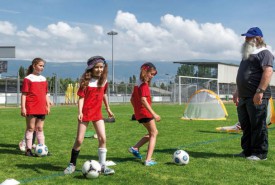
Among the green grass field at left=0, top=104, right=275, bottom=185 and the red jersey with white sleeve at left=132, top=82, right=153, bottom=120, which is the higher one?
the red jersey with white sleeve at left=132, top=82, right=153, bottom=120

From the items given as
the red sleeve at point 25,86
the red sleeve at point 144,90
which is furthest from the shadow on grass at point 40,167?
the red sleeve at point 144,90

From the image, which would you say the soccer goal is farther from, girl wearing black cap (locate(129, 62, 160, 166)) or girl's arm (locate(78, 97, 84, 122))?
girl's arm (locate(78, 97, 84, 122))

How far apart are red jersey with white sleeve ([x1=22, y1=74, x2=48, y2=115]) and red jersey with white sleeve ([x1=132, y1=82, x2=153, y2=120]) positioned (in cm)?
206

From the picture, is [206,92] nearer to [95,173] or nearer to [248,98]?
[248,98]

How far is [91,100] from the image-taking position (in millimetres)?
5926

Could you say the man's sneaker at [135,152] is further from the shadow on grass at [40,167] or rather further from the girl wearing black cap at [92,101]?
the shadow on grass at [40,167]

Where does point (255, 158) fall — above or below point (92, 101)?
below

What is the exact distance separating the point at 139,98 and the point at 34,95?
2.29 m

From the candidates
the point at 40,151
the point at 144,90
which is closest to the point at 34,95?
the point at 40,151

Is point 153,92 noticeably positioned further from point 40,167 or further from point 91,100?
point 91,100

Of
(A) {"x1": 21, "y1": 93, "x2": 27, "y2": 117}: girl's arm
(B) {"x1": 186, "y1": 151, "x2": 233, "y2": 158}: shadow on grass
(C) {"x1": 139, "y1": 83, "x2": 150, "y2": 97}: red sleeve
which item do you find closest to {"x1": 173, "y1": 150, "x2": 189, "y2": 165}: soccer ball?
(B) {"x1": 186, "y1": 151, "x2": 233, "y2": 158}: shadow on grass

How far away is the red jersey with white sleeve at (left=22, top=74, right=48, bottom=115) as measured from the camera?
7.48 meters

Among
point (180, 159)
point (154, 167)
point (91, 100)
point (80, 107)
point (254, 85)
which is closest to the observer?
point (80, 107)

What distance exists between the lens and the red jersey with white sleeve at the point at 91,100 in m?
5.86
